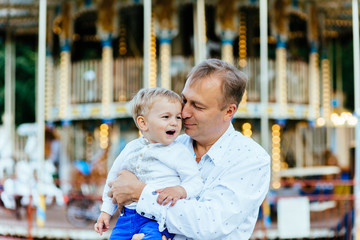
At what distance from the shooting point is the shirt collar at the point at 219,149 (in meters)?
2.15

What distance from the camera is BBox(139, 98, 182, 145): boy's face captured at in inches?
87.3

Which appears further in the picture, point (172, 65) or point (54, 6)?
point (54, 6)

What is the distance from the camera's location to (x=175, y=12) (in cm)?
1052

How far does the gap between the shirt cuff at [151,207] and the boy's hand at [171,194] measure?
0.07 ft

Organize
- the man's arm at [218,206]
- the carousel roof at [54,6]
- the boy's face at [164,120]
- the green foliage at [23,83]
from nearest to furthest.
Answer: the man's arm at [218,206] < the boy's face at [164,120] < the carousel roof at [54,6] < the green foliage at [23,83]

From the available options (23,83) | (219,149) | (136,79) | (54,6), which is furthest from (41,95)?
(23,83)

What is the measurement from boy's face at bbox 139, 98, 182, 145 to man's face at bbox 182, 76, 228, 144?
42 mm

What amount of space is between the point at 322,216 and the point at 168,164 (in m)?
8.78

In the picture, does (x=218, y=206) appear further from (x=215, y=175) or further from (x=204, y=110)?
(x=204, y=110)

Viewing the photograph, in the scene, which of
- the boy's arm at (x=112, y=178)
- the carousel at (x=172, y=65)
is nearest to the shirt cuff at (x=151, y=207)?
the boy's arm at (x=112, y=178)

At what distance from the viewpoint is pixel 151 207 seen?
2039mm

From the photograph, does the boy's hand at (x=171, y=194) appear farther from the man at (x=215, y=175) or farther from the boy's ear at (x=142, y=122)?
the boy's ear at (x=142, y=122)

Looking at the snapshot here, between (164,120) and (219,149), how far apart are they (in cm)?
27

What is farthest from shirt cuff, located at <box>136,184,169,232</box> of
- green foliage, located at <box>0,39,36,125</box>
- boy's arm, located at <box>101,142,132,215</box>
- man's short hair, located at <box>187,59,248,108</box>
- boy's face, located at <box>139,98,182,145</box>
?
green foliage, located at <box>0,39,36,125</box>
